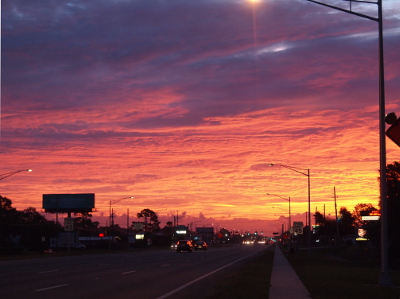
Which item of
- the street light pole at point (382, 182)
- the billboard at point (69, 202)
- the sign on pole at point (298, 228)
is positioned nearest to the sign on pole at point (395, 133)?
the street light pole at point (382, 182)

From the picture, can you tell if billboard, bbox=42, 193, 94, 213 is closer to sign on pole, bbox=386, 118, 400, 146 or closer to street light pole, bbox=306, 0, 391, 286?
street light pole, bbox=306, 0, 391, 286

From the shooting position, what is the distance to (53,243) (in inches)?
4077

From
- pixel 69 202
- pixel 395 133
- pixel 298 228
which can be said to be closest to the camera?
pixel 395 133

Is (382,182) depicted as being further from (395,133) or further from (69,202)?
(69,202)

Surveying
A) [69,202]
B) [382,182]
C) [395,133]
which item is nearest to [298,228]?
[382,182]

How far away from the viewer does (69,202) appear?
377 ft

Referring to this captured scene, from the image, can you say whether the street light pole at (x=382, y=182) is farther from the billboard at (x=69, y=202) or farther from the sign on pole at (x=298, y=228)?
the billboard at (x=69, y=202)

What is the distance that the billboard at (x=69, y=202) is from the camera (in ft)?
375

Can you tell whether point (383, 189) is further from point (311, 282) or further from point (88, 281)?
point (88, 281)

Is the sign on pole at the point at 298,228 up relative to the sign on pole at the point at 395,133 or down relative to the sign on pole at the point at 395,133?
down

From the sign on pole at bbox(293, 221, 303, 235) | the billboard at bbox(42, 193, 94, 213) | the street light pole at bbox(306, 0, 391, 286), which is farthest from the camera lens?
the billboard at bbox(42, 193, 94, 213)

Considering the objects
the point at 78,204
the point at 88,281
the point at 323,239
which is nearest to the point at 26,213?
the point at 78,204

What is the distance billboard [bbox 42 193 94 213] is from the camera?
114375 millimetres

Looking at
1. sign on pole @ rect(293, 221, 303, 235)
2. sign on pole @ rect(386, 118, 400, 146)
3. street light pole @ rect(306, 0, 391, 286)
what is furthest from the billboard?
sign on pole @ rect(386, 118, 400, 146)
